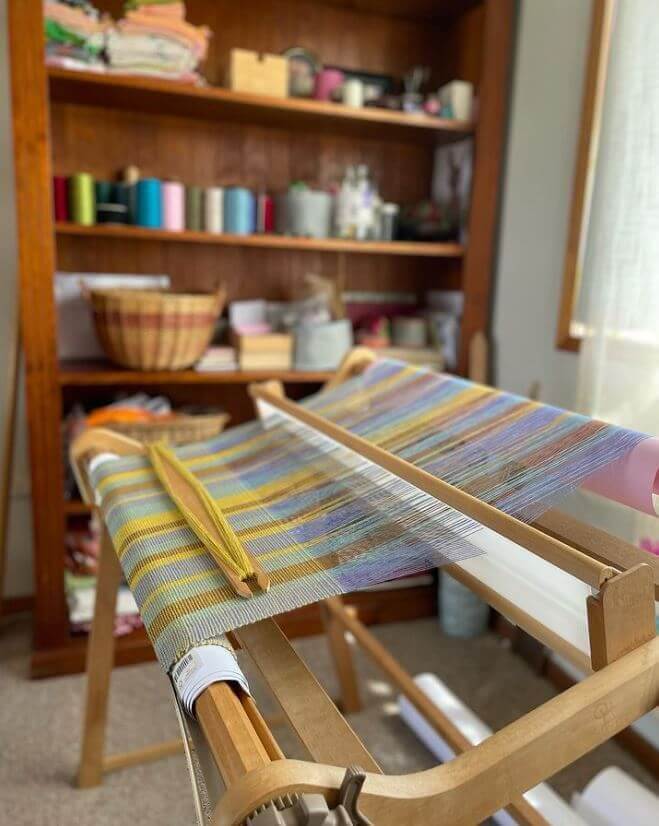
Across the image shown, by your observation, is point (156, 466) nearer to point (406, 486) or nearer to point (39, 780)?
point (406, 486)

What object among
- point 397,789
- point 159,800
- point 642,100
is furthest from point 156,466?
point 642,100

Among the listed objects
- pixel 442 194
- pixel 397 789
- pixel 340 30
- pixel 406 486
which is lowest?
pixel 397 789

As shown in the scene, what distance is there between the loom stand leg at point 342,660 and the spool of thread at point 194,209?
1.05 m

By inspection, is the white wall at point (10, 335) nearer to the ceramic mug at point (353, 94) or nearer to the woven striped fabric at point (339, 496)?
the ceramic mug at point (353, 94)

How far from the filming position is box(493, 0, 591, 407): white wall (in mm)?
1784

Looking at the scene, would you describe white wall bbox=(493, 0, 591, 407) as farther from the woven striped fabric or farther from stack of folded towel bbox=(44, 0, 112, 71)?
stack of folded towel bbox=(44, 0, 112, 71)

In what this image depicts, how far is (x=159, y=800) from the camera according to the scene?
4.88 ft

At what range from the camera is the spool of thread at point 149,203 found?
1830 millimetres

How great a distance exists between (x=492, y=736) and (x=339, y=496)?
43 cm

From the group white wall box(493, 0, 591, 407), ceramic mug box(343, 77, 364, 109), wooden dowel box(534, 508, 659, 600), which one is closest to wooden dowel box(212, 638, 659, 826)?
wooden dowel box(534, 508, 659, 600)

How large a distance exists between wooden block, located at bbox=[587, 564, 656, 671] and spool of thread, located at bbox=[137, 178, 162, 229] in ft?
5.01

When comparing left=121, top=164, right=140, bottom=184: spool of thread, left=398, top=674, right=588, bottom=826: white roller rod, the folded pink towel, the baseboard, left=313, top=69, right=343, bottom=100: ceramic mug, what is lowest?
the baseboard

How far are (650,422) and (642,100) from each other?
2.09 ft

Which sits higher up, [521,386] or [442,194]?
[442,194]
